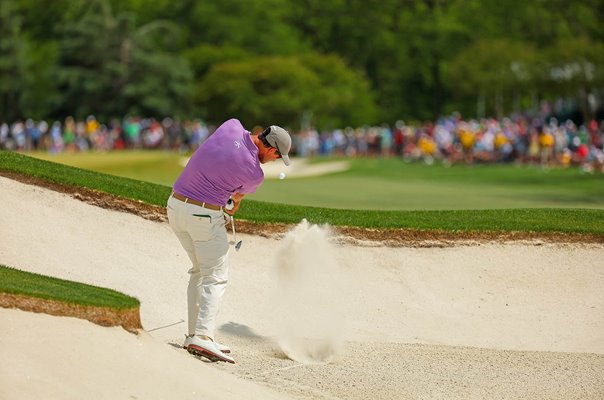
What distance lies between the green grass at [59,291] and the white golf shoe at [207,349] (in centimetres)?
84

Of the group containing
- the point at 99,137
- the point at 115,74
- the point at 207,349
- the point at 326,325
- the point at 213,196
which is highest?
the point at 213,196

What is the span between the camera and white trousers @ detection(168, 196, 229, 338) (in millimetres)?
11844

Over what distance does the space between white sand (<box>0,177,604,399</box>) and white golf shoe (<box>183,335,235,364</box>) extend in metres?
0.17

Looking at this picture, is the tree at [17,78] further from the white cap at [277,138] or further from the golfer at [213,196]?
the white cap at [277,138]

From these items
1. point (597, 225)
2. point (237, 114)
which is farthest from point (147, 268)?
point (237, 114)

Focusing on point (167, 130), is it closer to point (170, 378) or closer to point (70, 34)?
point (70, 34)

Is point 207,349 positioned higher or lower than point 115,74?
lower

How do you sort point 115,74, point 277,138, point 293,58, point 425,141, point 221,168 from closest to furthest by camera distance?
point 221,168 < point 277,138 < point 425,141 < point 293,58 < point 115,74

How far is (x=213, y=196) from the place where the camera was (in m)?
11.9

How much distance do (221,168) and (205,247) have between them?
805 mm

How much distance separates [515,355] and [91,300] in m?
5.02

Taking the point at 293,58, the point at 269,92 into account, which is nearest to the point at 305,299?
the point at 269,92

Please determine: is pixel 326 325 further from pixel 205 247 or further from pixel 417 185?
pixel 417 185

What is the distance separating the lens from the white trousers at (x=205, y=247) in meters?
11.8
